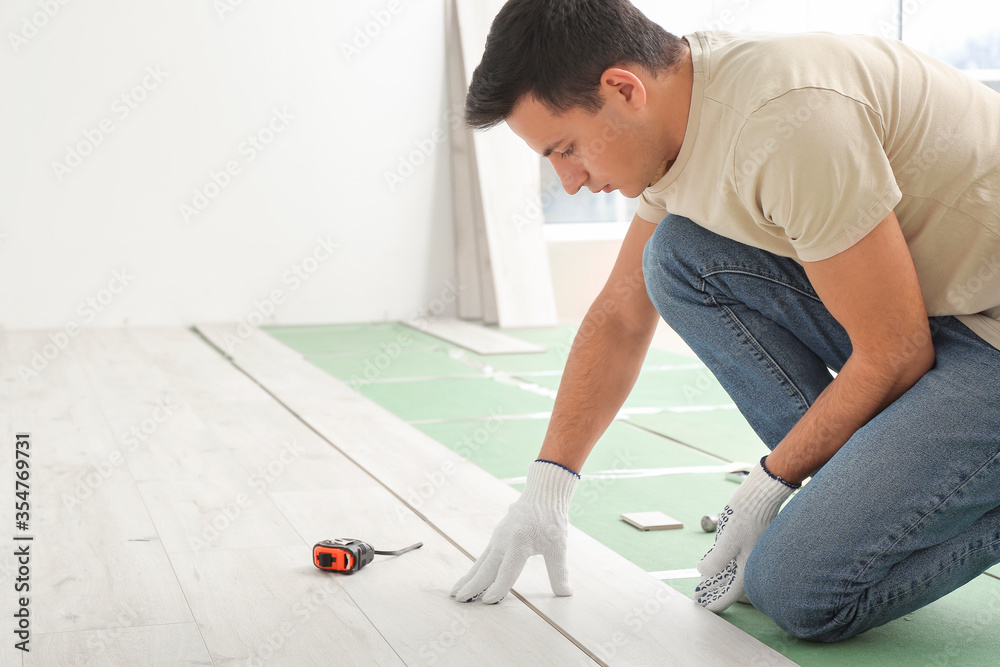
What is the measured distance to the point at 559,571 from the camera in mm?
1547

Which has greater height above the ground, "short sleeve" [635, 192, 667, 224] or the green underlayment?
"short sleeve" [635, 192, 667, 224]

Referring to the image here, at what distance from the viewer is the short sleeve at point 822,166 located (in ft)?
3.91

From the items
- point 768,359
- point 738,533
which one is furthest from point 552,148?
point 738,533

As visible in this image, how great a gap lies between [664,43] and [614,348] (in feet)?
1.75

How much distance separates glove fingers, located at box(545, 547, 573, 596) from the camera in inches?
60.3

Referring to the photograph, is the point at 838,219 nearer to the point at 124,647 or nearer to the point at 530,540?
the point at 530,540

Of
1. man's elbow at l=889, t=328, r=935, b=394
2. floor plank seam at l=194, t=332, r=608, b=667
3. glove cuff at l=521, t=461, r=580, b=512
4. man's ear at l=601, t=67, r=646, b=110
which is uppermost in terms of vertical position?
man's ear at l=601, t=67, r=646, b=110

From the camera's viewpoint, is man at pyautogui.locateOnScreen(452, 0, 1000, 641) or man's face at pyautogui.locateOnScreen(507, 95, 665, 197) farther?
man's face at pyautogui.locateOnScreen(507, 95, 665, 197)
